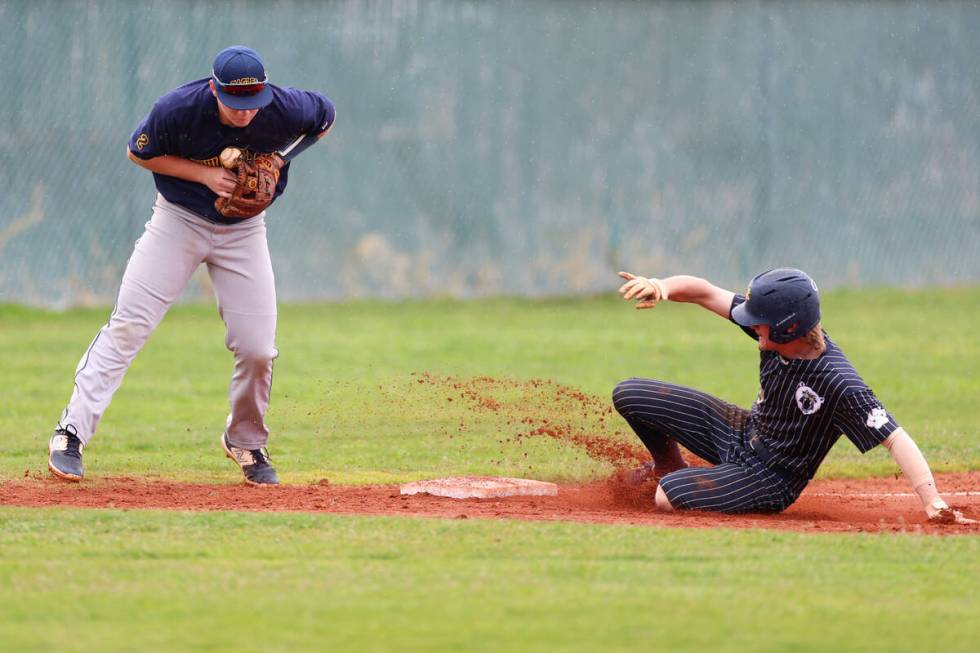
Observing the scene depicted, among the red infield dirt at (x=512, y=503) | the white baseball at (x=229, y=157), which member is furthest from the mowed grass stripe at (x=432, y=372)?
the white baseball at (x=229, y=157)

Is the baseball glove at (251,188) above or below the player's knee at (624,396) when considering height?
above

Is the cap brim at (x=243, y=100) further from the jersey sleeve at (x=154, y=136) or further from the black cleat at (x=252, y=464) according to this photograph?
the black cleat at (x=252, y=464)

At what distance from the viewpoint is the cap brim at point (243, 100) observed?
6.86 metres

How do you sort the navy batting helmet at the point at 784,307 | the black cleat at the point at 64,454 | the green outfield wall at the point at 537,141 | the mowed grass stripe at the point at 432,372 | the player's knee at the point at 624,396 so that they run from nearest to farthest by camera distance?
the navy batting helmet at the point at 784,307
the black cleat at the point at 64,454
the player's knee at the point at 624,396
the mowed grass stripe at the point at 432,372
the green outfield wall at the point at 537,141

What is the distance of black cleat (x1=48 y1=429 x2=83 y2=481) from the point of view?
281 inches

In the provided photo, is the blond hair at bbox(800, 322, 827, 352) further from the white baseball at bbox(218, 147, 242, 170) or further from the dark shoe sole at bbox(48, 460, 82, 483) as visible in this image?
the dark shoe sole at bbox(48, 460, 82, 483)

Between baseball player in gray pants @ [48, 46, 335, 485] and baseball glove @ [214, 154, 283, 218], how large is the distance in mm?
13

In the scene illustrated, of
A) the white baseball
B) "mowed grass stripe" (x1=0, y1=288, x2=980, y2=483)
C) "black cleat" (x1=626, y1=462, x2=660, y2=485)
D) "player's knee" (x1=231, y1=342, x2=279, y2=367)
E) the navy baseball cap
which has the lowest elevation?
"mowed grass stripe" (x1=0, y1=288, x2=980, y2=483)

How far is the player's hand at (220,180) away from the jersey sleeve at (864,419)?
302 cm

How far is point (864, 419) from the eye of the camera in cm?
632

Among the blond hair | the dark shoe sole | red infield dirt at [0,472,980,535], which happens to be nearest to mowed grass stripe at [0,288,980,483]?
red infield dirt at [0,472,980,535]

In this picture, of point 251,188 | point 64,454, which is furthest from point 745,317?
point 64,454

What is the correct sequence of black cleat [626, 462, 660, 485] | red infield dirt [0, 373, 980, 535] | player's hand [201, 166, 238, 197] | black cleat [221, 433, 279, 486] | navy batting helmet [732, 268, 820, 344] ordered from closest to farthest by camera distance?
navy batting helmet [732, 268, 820, 344] < red infield dirt [0, 373, 980, 535] < player's hand [201, 166, 238, 197] < black cleat [626, 462, 660, 485] < black cleat [221, 433, 279, 486]

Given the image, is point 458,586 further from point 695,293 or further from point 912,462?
point 695,293
